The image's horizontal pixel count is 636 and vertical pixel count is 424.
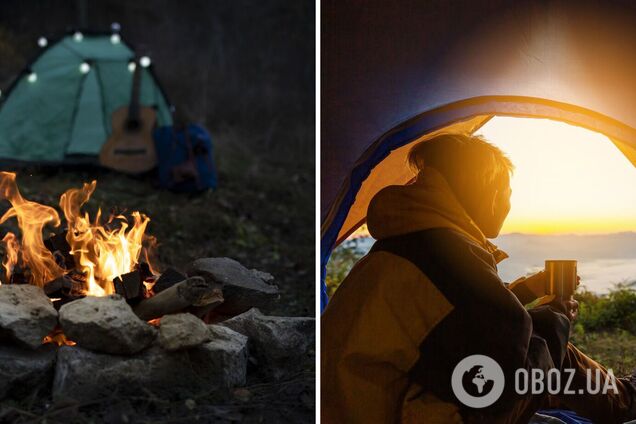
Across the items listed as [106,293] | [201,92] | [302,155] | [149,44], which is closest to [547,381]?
[106,293]

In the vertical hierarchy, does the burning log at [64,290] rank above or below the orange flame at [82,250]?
below

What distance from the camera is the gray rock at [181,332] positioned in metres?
3.44

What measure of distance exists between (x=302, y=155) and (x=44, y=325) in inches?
272

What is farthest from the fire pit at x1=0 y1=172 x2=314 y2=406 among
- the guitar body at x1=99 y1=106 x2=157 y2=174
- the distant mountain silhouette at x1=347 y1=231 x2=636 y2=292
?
the guitar body at x1=99 y1=106 x2=157 y2=174

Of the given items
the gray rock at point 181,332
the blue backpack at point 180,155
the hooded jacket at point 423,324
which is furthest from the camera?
the blue backpack at point 180,155

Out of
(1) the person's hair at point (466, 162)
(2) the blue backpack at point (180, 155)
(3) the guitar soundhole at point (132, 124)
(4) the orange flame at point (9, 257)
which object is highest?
(3) the guitar soundhole at point (132, 124)

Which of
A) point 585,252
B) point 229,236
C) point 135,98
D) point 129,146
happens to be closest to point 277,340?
point 585,252

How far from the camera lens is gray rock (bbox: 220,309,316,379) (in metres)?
3.76

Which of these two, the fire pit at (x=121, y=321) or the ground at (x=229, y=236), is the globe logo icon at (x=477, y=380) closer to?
the ground at (x=229, y=236)

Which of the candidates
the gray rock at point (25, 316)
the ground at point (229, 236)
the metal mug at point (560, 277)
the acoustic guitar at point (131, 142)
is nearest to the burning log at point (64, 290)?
the gray rock at point (25, 316)

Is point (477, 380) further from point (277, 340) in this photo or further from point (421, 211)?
point (277, 340)

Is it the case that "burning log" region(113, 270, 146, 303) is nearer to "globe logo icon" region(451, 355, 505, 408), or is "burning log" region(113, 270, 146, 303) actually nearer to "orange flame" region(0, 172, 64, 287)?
"orange flame" region(0, 172, 64, 287)

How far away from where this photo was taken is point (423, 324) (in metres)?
3.00

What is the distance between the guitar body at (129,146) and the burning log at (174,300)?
176 inches
